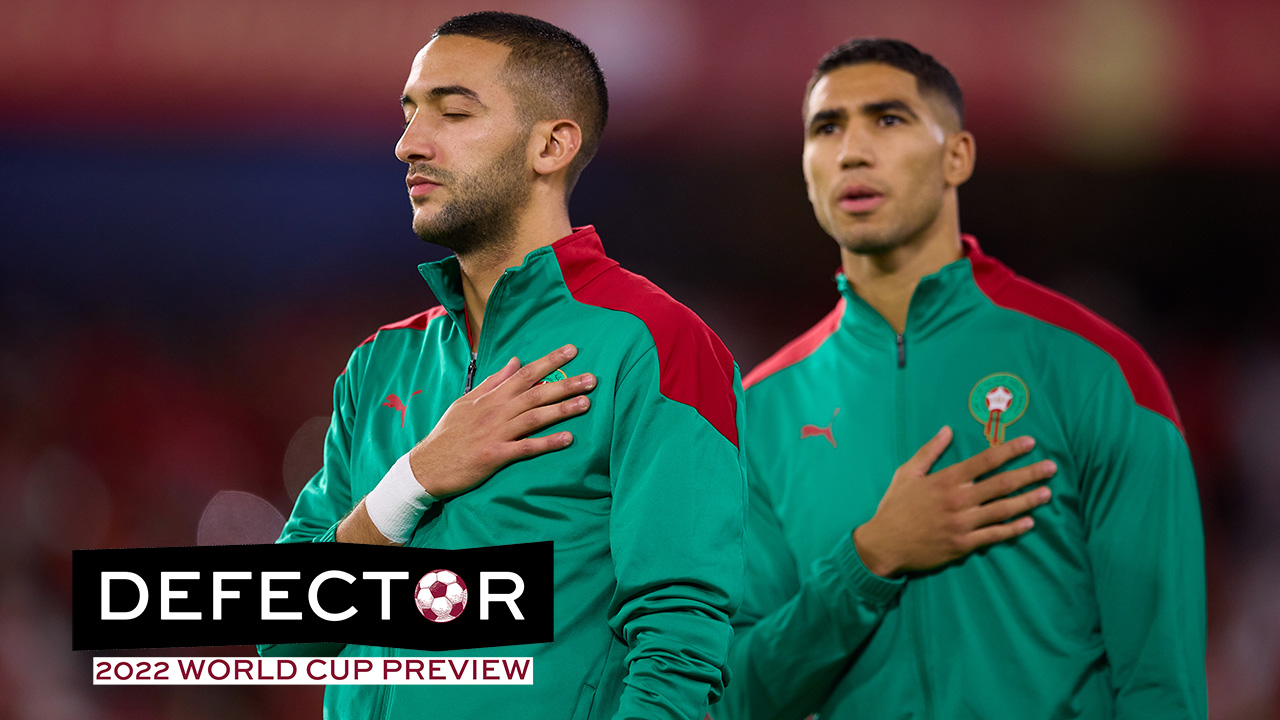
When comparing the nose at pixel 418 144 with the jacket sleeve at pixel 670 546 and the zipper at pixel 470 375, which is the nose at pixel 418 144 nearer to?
the zipper at pixel 470 375

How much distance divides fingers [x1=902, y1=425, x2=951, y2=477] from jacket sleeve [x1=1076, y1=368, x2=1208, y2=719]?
0.25 m

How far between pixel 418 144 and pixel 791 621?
117cm

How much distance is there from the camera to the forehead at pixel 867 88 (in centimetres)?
262

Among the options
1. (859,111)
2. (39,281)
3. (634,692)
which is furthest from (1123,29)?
(39,281)

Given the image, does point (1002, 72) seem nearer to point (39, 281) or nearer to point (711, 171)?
point (711, 171)

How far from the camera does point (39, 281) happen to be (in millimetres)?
7859

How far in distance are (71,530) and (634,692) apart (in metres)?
5.67

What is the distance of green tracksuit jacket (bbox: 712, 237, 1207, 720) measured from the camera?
2.21 meters

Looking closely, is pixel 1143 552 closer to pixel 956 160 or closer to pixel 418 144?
pixel 956 160

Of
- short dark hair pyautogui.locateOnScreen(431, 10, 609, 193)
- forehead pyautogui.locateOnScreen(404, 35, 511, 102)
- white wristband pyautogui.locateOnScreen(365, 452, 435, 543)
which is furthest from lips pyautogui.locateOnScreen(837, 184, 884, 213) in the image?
white wristband pyautogui.locateOnScreen(365, 452, 435, 543)

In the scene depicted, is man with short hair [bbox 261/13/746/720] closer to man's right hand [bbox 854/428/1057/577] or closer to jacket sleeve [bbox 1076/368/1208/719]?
man's right hand [bbox 854/428/1057/577]

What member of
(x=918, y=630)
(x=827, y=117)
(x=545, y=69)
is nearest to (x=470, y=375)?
(x=545, y=69)

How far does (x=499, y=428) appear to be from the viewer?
5.61ft

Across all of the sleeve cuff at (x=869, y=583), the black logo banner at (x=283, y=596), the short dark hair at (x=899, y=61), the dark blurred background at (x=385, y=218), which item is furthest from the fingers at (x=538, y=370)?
the dark blurred background at (x=385, y=218)
